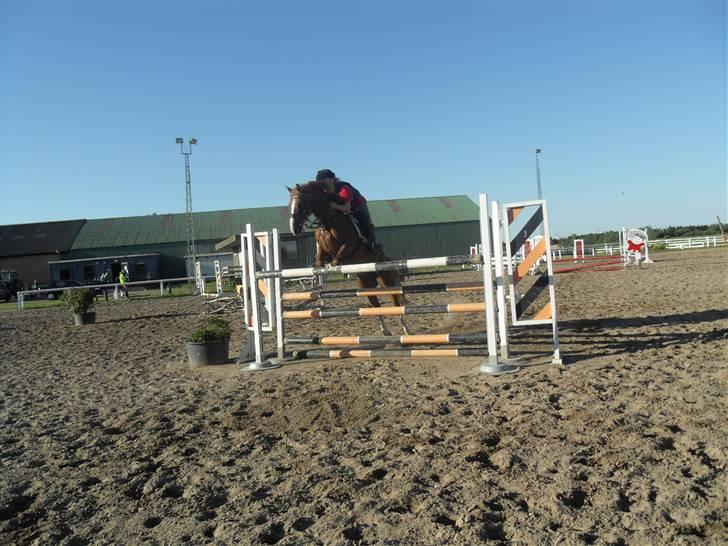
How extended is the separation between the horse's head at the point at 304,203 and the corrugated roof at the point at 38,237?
3773cm

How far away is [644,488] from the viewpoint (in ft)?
8.64

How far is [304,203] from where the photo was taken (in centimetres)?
685

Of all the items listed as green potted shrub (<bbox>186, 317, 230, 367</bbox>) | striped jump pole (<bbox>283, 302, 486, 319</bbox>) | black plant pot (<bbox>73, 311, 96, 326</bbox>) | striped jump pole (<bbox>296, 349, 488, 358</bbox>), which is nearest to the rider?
striped jump pole (<bbox>283, 302, 486, 319</bbox>)

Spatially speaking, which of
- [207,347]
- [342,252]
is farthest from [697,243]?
[207,347]

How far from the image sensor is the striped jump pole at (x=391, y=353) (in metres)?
5.68

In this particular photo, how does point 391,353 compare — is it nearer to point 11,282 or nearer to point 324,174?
point 324,174

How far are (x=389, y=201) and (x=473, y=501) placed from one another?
4247 centimetres

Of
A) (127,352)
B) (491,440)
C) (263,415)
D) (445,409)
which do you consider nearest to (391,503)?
(491,440)

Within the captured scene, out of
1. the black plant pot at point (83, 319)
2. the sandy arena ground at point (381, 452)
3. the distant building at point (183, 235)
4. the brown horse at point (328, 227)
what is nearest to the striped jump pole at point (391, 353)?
the sandy arena ground at point (381, 452)

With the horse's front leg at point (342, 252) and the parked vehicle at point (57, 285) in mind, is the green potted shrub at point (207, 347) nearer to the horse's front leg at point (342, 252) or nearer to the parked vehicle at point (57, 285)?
the horse's front leg at point (342, 252)

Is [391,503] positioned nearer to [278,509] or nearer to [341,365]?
[278,509]

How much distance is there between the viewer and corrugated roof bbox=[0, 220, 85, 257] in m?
40.3

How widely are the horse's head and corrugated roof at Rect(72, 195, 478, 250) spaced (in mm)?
33876

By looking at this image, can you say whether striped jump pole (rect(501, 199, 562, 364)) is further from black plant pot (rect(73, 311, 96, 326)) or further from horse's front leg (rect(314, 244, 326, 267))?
black plant pot (rect(73, 311, 96, 326))
